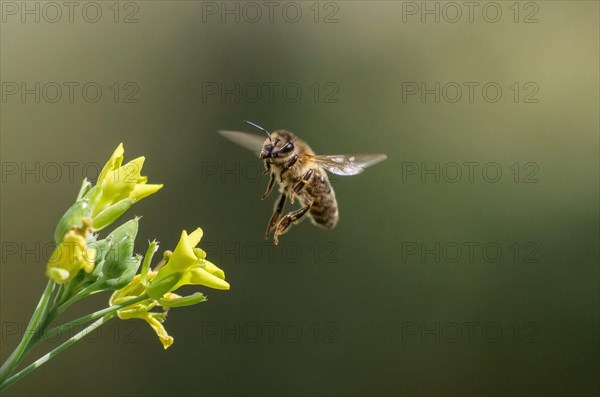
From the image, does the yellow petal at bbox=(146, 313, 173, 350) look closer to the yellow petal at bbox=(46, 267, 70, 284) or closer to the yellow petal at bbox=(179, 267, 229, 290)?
Result: the yellow petal at bbox=(179, 267, 229, 290)

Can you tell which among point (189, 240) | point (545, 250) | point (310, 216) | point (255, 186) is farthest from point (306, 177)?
point (545, 250)

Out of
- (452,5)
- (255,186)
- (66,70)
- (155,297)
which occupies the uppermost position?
(452,5)

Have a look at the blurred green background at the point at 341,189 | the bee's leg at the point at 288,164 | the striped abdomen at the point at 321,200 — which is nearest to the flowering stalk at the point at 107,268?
the bee's leg at the point at 288,164

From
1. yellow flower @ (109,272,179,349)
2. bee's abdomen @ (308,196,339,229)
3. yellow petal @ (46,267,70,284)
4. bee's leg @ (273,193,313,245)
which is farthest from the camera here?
bee's abdomen @ (308,196,339,229)

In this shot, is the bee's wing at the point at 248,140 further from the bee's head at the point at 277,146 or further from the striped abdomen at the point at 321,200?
the striped abdomen at the point at 321,200

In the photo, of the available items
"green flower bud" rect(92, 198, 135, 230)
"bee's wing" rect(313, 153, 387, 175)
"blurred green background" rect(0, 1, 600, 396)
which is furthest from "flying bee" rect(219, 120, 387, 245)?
"blurred green background" rect(0, 1, 600, 396)

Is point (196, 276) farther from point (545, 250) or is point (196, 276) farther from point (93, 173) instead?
point (545, 250)
